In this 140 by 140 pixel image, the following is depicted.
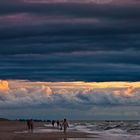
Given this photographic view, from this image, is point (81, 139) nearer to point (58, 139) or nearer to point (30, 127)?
point (58, 139)

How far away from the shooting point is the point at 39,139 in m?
48.2

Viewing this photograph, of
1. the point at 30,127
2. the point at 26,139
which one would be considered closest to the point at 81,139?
the point at 26,139

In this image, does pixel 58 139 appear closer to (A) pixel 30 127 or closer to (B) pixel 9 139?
(B) pixel 9 139

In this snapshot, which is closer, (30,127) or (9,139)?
(9,139)

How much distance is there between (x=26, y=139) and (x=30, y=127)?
27525mm

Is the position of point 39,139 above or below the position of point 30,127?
below

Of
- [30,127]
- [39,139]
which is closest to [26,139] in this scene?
[39,139]

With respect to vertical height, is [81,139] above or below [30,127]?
below

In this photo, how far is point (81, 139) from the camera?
163 ft

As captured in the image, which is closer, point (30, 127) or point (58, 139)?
point (58, 139)

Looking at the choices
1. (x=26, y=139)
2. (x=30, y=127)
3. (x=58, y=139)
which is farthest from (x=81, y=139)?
(x=30, y=127)

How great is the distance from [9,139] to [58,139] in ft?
16.6

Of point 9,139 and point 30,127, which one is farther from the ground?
point 30,127

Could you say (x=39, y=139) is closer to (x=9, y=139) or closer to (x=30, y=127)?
(x=9, y=139)
